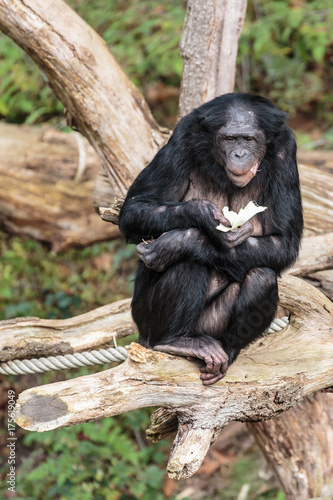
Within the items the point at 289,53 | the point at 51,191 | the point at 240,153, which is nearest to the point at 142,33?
the point at 289,53

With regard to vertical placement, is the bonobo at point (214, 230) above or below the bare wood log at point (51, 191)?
above

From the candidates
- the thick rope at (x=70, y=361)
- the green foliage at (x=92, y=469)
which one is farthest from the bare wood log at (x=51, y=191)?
the thick rope at (x=70, y=361)

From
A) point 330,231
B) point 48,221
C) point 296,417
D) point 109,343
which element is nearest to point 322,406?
point 296,417

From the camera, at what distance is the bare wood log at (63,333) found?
4.36 metres

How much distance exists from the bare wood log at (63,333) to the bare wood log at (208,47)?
2184mm

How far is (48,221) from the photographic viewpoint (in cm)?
702

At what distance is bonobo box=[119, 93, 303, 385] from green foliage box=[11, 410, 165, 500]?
2.60 meters

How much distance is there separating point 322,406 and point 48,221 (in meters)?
3.86

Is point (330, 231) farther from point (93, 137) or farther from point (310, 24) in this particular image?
point (310, 24)

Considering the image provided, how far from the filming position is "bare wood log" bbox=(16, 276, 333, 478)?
2873 millimetres

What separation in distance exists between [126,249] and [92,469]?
351 cm

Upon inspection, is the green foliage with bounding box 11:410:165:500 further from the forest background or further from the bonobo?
the bonobo

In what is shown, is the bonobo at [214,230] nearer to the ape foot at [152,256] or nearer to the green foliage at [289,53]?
the ape foot at [152,256]

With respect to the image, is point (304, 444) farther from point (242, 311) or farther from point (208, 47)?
point (208, 47)
